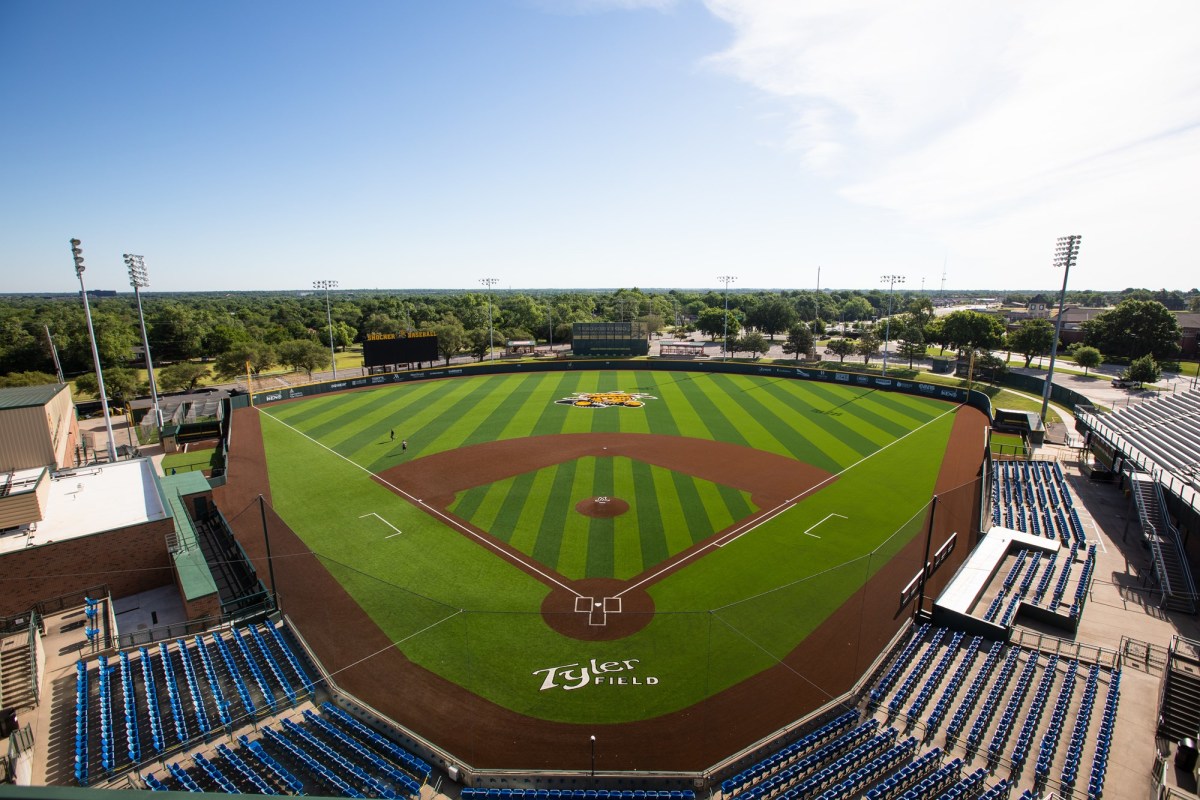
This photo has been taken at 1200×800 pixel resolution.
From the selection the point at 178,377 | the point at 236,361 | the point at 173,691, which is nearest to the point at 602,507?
the point at 173,691

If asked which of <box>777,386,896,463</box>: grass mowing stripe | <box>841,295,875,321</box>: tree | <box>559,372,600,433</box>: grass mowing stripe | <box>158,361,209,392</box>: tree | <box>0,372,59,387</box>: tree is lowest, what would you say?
<box>777,386,896,463</box>: grass mowing stripe

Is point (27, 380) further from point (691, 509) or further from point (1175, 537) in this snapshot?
point (1175, 537)

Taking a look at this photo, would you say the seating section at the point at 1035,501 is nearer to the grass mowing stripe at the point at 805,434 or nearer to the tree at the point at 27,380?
the grass mowing stripe at the point at 805,434

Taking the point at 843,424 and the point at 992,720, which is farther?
the point at 843,424

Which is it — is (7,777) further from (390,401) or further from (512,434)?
(390,401)

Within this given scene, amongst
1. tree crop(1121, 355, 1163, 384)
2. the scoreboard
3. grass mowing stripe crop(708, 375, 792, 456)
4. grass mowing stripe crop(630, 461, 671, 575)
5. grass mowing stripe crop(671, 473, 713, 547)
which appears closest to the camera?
grass mowing stripe crop(630, 461, 671, 575)

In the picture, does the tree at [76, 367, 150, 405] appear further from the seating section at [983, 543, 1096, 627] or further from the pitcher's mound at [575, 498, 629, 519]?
the seating section at [983, 543, 1096, 627]

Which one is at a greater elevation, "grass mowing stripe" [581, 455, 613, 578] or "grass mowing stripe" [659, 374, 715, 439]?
"grass mowing stripe" [659, 374, 715, 439]

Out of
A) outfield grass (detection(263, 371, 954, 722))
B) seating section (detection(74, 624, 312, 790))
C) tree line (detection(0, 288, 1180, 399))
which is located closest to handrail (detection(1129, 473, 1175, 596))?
outfield grass (detection(263, 371, 954, 722))
